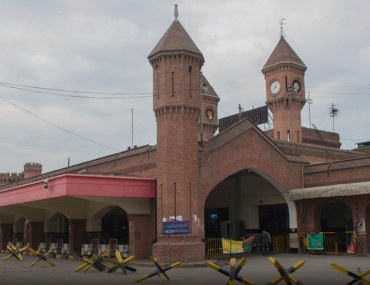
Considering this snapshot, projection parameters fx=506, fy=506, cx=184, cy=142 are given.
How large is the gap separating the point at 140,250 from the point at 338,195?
10.6 meters

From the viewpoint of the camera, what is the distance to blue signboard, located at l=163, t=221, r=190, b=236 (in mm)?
22547

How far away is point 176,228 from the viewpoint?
22.6 m

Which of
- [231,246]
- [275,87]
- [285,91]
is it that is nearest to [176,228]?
[231,246]

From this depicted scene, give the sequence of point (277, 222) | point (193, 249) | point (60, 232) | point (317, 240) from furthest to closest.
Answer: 1. point (60, 232)
2. point (277, 222)
3. point (317, 240)
4. point (193, 249)

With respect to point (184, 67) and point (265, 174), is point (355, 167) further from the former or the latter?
point (184, 67)

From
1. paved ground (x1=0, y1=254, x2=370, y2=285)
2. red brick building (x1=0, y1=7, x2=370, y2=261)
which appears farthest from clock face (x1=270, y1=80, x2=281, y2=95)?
paved ground (x1=0, y1=254, x2=370, y2=285)

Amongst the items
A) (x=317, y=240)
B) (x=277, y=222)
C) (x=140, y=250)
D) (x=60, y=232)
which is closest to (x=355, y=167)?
(x=317, y=240)

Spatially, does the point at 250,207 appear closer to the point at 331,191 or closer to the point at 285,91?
the point at 331,191

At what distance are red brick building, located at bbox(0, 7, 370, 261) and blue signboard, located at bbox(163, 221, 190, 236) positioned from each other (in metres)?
0.31

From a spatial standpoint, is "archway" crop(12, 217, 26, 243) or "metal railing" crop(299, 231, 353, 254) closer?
"metal railing" crop(299, 231, 353, 254)

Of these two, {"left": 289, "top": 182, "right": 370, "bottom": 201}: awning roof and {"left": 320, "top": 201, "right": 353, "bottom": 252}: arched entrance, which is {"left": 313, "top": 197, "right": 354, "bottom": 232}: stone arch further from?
{"left": 289, "top": 182, "right": 370, "bottom": 201}: awning roof

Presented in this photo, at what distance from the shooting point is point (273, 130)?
50.7 metres

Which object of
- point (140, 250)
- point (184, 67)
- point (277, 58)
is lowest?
point (140, 250)

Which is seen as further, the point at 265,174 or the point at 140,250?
the point at 265,174
